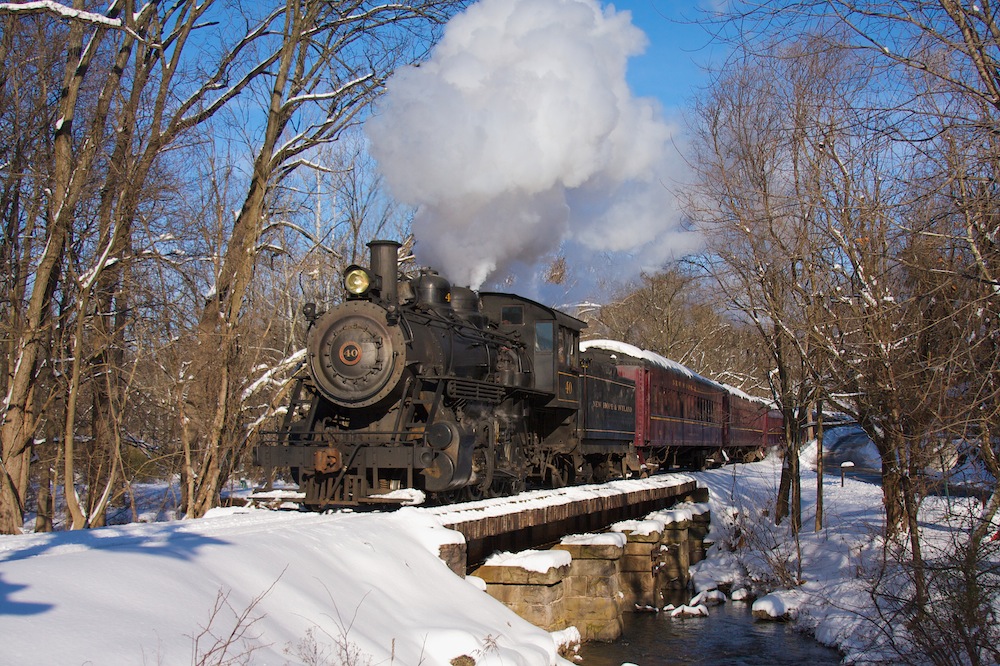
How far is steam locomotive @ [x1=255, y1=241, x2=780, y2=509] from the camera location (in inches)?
420

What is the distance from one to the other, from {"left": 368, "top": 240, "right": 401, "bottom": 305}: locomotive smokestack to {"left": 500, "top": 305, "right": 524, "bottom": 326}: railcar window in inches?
122

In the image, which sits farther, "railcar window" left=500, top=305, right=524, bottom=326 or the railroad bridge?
"railcar window" left=500, top=305, right=524, bottom=326

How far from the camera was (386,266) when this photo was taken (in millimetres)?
11758

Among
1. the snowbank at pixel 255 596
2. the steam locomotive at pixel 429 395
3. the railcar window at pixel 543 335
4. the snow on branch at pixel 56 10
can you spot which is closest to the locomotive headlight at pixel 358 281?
the steam locomotive at pixel 429 395

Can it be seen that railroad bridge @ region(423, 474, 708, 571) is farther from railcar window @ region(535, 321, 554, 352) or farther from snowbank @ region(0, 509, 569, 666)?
railcar window @ region(535, 321, 554, 352)

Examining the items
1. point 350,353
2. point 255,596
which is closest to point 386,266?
point 350,353

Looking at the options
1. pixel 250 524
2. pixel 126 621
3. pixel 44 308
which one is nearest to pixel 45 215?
pixel 44 308

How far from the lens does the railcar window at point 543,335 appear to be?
14516mm

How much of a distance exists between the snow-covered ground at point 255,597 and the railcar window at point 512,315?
226 inches

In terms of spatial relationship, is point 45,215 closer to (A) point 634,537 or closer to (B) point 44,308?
(B) point 44,308

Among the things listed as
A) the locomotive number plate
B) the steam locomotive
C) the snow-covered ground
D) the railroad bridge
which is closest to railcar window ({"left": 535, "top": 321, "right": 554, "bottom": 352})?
the steam locomotive

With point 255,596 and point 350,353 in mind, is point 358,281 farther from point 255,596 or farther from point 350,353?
point 255,596

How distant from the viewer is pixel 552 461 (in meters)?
15.9

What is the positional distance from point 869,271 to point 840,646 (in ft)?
17.7
